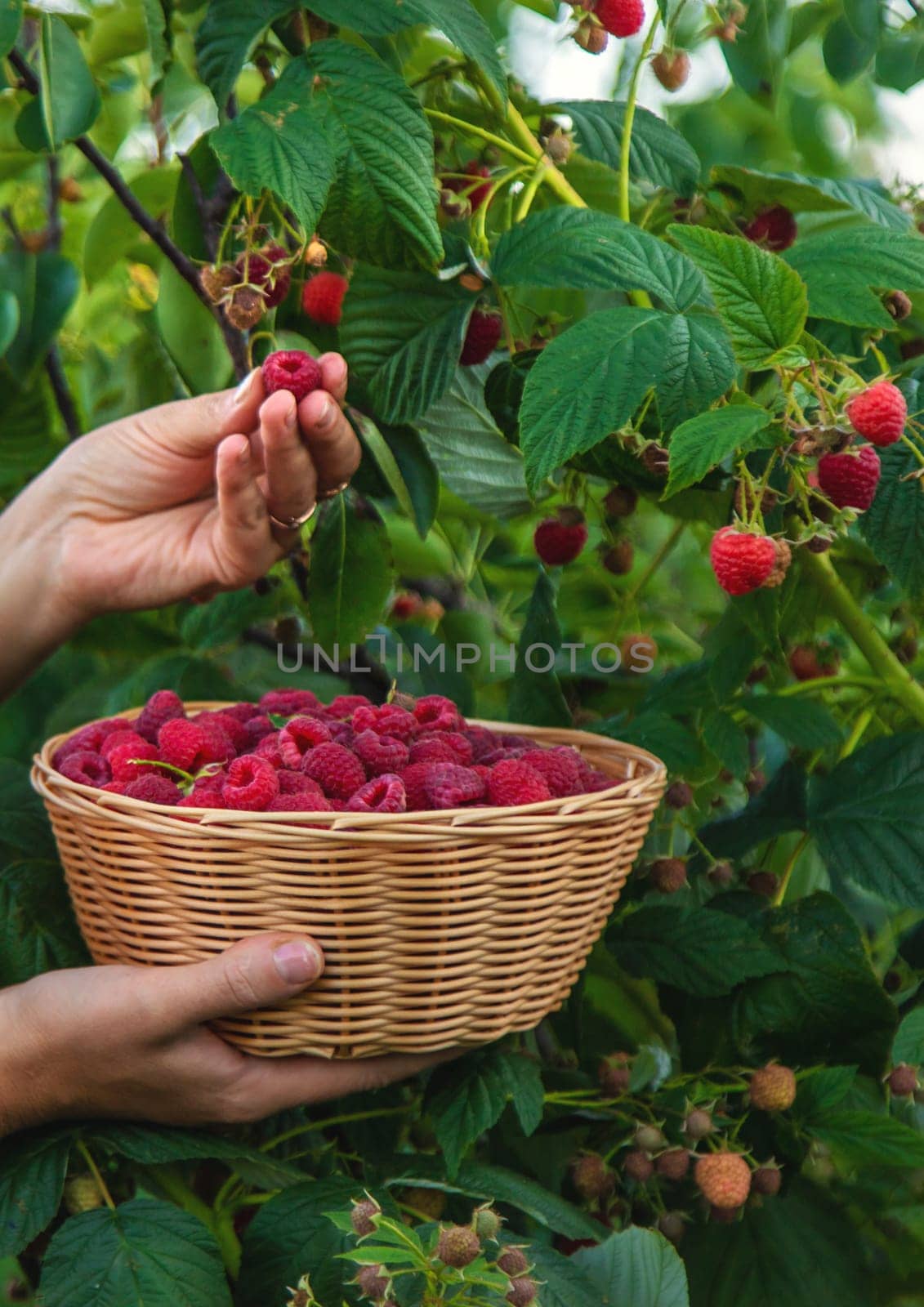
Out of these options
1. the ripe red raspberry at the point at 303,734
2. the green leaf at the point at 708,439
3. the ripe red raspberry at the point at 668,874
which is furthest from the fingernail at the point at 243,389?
the ripe red raspberry at the point at 668,874

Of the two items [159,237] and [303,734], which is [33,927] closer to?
[303,734]

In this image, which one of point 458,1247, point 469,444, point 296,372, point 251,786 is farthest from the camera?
point 469,444

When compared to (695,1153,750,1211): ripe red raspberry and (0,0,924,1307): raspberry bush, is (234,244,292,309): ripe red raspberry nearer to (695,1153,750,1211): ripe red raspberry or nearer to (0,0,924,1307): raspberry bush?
(0,0,924,1307): raspberry bush

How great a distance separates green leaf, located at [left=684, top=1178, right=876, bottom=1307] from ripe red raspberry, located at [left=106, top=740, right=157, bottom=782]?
51 centimetres

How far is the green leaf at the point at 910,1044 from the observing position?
758 mm

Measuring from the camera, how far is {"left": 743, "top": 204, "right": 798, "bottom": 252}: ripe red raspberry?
898 mm

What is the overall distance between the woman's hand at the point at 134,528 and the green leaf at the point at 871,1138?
53 centimetres

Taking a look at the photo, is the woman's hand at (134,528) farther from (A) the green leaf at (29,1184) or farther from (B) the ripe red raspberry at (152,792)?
(A) the green leaf at (29,1184)

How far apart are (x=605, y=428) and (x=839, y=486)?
0.13 m

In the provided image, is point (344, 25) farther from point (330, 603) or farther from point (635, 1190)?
point (635, 1190)

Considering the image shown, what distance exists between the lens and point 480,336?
2.78ft

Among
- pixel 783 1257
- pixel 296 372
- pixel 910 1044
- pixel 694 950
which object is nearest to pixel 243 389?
pixel 296 372


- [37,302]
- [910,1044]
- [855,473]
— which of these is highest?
[855,473]

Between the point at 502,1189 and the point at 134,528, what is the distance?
0.57 metres
